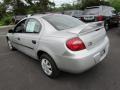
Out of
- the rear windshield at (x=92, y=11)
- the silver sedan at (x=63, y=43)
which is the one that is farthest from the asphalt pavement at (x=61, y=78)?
the rear windshield at (x=92, y=11)

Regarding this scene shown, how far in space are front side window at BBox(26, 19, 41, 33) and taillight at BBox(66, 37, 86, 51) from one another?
114 centimetres

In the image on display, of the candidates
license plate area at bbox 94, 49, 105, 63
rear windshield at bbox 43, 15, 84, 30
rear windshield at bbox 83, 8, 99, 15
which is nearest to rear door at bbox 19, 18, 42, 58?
rear windshield at bbox 43, 15, 84, 30

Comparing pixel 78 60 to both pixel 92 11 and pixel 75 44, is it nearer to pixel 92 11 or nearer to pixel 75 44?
pixel 75 44

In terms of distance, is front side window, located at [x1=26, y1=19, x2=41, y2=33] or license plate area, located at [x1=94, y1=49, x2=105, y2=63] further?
front side window, located at [x1=26, y1=19, x2=41, y2=33]

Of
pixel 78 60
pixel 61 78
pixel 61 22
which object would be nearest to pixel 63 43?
pixel 78 60

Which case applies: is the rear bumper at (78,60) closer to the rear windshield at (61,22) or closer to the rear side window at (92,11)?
the rear windshield at (61,22)

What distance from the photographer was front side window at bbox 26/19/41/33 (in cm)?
387

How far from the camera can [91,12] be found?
955cm

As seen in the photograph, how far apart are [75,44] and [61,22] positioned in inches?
47.2

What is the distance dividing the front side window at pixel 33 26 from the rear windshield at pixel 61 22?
0.89ft

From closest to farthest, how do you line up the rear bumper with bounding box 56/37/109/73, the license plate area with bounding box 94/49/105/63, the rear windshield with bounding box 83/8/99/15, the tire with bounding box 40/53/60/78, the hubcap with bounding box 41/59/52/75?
the rear bumper with bounding box 56/37/109/73 < the license plate area with bounding box 94/49/105/63 < the tire with bounding box 40/53/60/78 < the hubcap with bounding box 41/59/52/75 < the rear windshield with bounding box 83/8/99/15

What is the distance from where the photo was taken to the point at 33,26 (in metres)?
4.11

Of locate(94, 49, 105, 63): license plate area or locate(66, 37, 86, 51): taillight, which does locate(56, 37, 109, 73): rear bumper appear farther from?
locate(66, 37, 86, 51): taillight

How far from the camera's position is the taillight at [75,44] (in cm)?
297
